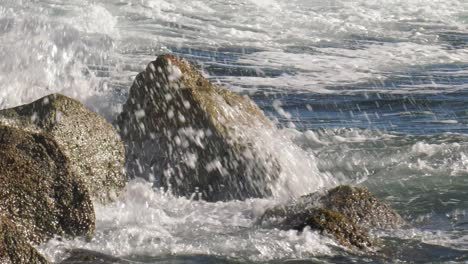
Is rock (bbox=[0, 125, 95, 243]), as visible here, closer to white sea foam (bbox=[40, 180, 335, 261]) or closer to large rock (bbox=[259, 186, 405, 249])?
white sea foam (bbox=[40, 180, 335, 261])

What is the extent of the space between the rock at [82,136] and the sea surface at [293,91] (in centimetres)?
22

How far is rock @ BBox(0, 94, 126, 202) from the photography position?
7816 millimetres

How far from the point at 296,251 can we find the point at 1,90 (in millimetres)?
4779

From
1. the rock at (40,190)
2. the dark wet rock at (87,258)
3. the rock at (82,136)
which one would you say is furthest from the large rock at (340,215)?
the rock at (40,190)

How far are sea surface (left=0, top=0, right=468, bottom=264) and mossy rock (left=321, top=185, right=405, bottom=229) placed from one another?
0.17 m

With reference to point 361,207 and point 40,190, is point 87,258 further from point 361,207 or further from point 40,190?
point 361,207

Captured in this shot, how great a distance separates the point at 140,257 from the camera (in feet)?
22.7

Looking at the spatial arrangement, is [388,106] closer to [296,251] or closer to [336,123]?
[336,123]

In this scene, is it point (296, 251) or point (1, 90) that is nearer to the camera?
point (296, 251)

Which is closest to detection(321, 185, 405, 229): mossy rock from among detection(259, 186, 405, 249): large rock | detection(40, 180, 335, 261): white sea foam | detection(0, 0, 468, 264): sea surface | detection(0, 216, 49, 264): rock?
detection(259, 186, 405, 249): large rock

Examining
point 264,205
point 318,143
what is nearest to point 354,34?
point 318,143

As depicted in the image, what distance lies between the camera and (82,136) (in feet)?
26.2

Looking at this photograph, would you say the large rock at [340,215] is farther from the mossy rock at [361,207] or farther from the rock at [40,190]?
the rock at [40,190]

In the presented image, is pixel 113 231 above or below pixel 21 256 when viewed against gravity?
below
